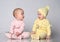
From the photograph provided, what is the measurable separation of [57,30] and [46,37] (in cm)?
28

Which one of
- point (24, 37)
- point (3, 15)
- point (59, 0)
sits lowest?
point (24, 37)

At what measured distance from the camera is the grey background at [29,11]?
4.39ft

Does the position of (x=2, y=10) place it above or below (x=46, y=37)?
above

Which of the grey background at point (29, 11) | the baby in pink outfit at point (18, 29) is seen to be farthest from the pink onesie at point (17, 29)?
the grey background at point (29, 11)

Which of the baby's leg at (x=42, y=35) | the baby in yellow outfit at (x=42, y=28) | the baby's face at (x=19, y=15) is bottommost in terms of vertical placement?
the baby's leg at (x=42, y=35)

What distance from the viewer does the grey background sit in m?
1.34

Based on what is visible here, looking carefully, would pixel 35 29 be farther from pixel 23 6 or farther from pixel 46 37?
pixel 23 6

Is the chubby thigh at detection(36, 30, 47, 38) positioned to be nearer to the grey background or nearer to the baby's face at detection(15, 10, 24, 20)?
the baby's face at detection(15, 10, 24, 20)

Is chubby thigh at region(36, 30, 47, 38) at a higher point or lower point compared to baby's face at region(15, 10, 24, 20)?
lower

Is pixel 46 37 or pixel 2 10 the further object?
pixel 2 10

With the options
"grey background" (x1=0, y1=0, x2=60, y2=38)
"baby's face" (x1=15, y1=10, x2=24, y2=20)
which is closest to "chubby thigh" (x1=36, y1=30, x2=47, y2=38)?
"baby's face" (x1=15, y1=10, x2=24, y2=20)

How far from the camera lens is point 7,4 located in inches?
53.1

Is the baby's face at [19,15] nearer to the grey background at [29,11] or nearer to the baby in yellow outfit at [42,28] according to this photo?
the baby in yellow outfit at [42,28]

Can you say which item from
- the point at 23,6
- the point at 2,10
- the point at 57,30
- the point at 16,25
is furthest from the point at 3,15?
the point at 57,30
